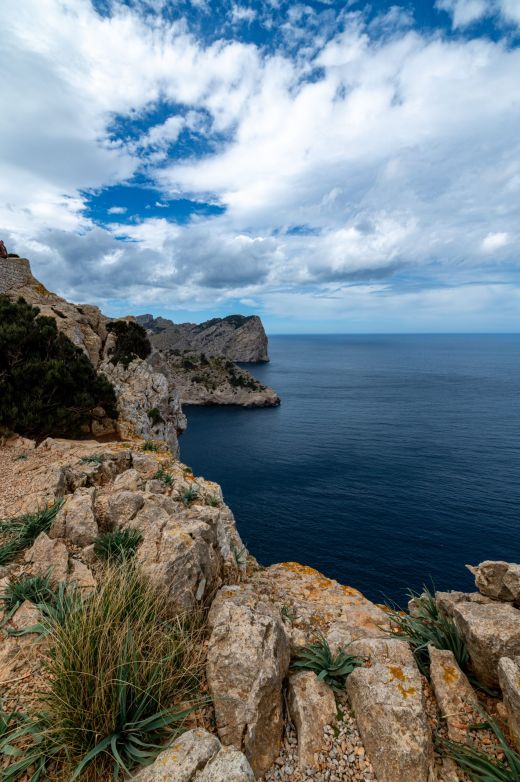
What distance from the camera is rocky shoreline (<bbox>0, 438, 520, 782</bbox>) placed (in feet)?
13.6

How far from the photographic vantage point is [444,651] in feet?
17.2

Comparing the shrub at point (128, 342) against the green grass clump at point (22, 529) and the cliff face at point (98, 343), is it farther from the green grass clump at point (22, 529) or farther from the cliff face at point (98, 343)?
the green grass clump at point (22, 529)

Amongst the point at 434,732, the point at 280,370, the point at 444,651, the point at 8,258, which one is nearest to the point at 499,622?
the point at 444,651

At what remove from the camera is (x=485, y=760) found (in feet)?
12.8

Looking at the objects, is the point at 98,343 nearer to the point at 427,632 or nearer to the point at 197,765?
the point at 427,632

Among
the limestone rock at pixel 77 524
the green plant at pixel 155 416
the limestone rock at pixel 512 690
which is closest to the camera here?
the limestone rock at pixel 512 690

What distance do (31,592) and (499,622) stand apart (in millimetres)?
7112

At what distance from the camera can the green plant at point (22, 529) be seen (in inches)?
270

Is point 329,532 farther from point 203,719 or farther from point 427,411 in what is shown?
point 427,411

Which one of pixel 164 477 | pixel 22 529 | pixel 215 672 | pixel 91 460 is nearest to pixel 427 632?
pixel 215 672

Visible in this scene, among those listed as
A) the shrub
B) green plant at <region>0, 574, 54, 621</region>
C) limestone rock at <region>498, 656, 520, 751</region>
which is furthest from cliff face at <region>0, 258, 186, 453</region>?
limestone rock at <region>498, 656, 520, 751</region>

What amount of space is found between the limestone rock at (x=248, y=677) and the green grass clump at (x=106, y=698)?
389 millimetres

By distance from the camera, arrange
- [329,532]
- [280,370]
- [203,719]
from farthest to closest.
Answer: [280,370] → [329,532] → [203,719]

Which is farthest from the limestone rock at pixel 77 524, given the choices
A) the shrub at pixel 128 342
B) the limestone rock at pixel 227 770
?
the shrub at pixel 128 342
